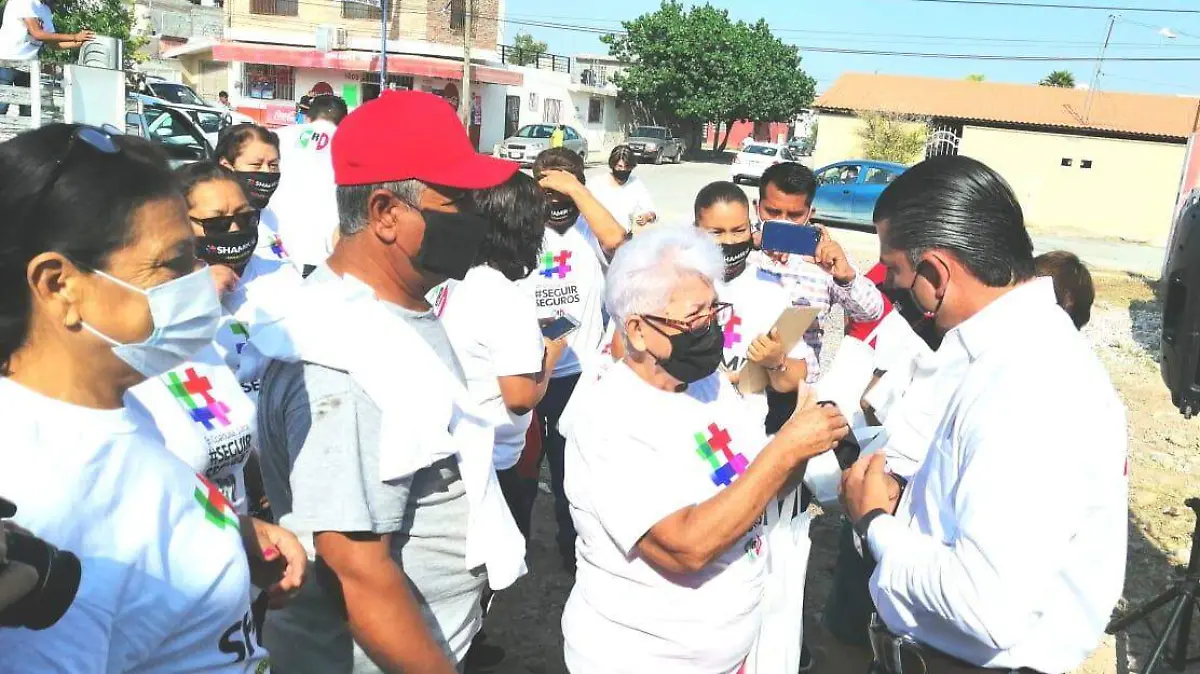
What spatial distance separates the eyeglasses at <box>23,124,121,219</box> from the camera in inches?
52.2

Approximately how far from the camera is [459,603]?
1.96 metres

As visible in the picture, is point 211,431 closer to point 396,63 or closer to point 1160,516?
point 1160,516

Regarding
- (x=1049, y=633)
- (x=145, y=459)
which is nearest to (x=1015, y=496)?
(x=1049, y=633)

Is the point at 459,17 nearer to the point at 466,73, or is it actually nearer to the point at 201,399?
the point at 466,73

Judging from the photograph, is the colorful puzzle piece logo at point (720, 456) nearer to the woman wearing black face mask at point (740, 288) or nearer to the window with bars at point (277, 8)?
the woman wearing black face mask at point (740, 288)

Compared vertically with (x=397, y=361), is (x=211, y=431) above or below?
below

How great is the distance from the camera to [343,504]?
5.25 ft

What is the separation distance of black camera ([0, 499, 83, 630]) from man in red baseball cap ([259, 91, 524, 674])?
507 mm

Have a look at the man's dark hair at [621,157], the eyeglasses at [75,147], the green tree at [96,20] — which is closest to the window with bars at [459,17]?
the green tree at [96,20]

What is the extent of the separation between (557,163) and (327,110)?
2.42 m

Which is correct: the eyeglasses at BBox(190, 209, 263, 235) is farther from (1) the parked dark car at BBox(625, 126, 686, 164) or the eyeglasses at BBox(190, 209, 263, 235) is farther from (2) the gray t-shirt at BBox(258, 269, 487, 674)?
(1) the parked dark car at BBox(625, 126, 686, 164)

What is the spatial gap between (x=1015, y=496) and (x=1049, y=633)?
41cm

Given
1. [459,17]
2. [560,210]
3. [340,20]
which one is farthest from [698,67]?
[560,210]

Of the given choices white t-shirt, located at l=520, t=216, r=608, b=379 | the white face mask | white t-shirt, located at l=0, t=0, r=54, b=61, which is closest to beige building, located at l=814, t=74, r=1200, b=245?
white t-shirt, located at l=0, t=0, r=54, b=61
